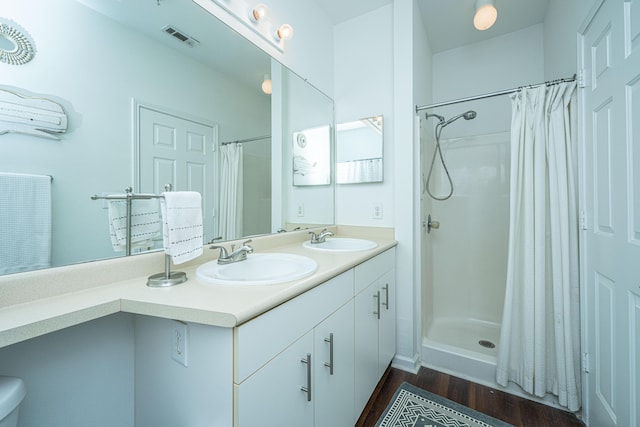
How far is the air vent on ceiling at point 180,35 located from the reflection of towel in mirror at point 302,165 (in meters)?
0.85

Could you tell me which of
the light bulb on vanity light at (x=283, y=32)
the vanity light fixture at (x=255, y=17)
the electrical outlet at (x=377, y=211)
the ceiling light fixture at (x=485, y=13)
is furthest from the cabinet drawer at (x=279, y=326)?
the ceiling light fixture at (x=485, y=13)

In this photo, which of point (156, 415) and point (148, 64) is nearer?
point (156, 415)

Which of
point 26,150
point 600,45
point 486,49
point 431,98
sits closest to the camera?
point 26,150

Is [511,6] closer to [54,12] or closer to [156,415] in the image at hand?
[54,12]

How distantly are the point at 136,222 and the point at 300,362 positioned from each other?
2.48 ft

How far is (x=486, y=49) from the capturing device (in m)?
2.33

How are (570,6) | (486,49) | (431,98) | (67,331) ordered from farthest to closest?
1. (431,98)
2. (486,49)
3. (570,6)
4. (67,331)

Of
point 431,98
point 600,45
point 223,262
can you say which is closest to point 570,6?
point 600,45

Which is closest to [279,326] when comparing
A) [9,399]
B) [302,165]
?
[9,399]

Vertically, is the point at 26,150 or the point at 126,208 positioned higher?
the point at 26,150

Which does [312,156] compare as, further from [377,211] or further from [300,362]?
[300,362]

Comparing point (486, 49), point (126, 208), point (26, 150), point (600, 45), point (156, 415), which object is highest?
point (486, 49)

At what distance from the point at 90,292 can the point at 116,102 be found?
0.62 meters

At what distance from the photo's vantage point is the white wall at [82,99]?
697 mm
